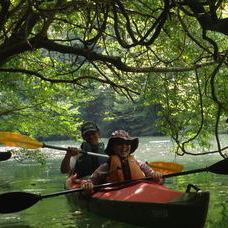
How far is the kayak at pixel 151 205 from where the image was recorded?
394 centimetres

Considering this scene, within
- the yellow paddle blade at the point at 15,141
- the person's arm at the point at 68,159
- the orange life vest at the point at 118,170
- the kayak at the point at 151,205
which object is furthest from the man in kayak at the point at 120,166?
the yellow paddle blade at the point at 15,141

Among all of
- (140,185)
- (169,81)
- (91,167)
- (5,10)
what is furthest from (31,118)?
(140,185)

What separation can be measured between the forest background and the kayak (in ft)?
2.52

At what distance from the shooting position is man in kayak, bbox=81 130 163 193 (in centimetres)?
530

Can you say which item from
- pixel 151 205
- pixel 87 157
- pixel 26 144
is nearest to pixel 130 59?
pixel 87 157

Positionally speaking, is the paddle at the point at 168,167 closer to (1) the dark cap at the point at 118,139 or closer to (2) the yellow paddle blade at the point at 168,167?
(2) the yellow paddle blade at the point at 168,167

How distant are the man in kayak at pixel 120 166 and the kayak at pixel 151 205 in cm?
25

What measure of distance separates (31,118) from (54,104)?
631 mm

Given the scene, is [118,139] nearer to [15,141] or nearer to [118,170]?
[118,170]

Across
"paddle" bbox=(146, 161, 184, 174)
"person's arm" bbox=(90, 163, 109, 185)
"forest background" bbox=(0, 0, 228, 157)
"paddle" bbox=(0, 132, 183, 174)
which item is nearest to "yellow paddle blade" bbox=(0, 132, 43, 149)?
"paddle" bbox=(0, 132, 183, 174)

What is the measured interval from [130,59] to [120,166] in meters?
2.98

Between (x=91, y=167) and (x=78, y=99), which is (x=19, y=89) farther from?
(x=91, y=167)

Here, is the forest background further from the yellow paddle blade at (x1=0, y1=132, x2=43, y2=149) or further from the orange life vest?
the yellow paddle blade at (x1=0, y1=132, x2=43, y2=149)

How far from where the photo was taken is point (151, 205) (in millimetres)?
4211
